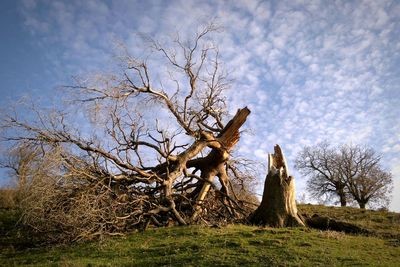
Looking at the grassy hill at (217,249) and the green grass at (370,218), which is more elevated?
the green grass at (370,218)

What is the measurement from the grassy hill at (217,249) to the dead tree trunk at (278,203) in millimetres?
1723

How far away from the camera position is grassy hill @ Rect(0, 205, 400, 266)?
9.42 meters

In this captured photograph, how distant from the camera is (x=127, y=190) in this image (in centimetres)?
1492

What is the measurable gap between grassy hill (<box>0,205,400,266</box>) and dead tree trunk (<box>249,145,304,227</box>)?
5.65 feet

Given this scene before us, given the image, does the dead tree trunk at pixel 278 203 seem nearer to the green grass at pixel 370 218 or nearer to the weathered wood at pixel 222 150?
the green grass at pixel 370 218

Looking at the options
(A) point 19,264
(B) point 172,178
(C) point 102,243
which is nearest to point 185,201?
(B) point 172,178

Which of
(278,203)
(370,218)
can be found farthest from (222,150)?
(370,218)

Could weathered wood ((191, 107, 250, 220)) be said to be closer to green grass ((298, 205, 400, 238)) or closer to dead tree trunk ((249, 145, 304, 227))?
dead tree trunk ((249, 145, 304, 227))

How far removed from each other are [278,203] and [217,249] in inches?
231

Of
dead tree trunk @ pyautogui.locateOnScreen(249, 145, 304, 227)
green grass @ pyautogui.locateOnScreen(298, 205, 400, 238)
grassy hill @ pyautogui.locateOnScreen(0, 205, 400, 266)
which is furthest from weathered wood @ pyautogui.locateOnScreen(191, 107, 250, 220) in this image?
grassy hill @ pyautogui.locateOnScreen(0, 205, 400, 266)

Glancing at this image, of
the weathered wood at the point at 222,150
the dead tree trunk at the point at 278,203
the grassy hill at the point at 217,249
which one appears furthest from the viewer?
the weathered wood at the point at 222,150

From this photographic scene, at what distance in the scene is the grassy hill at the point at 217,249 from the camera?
942 cm

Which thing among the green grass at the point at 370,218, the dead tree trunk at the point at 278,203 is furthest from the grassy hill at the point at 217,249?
the green grass at the point at 370,218

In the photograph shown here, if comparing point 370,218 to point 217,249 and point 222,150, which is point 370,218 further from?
point 217,249
